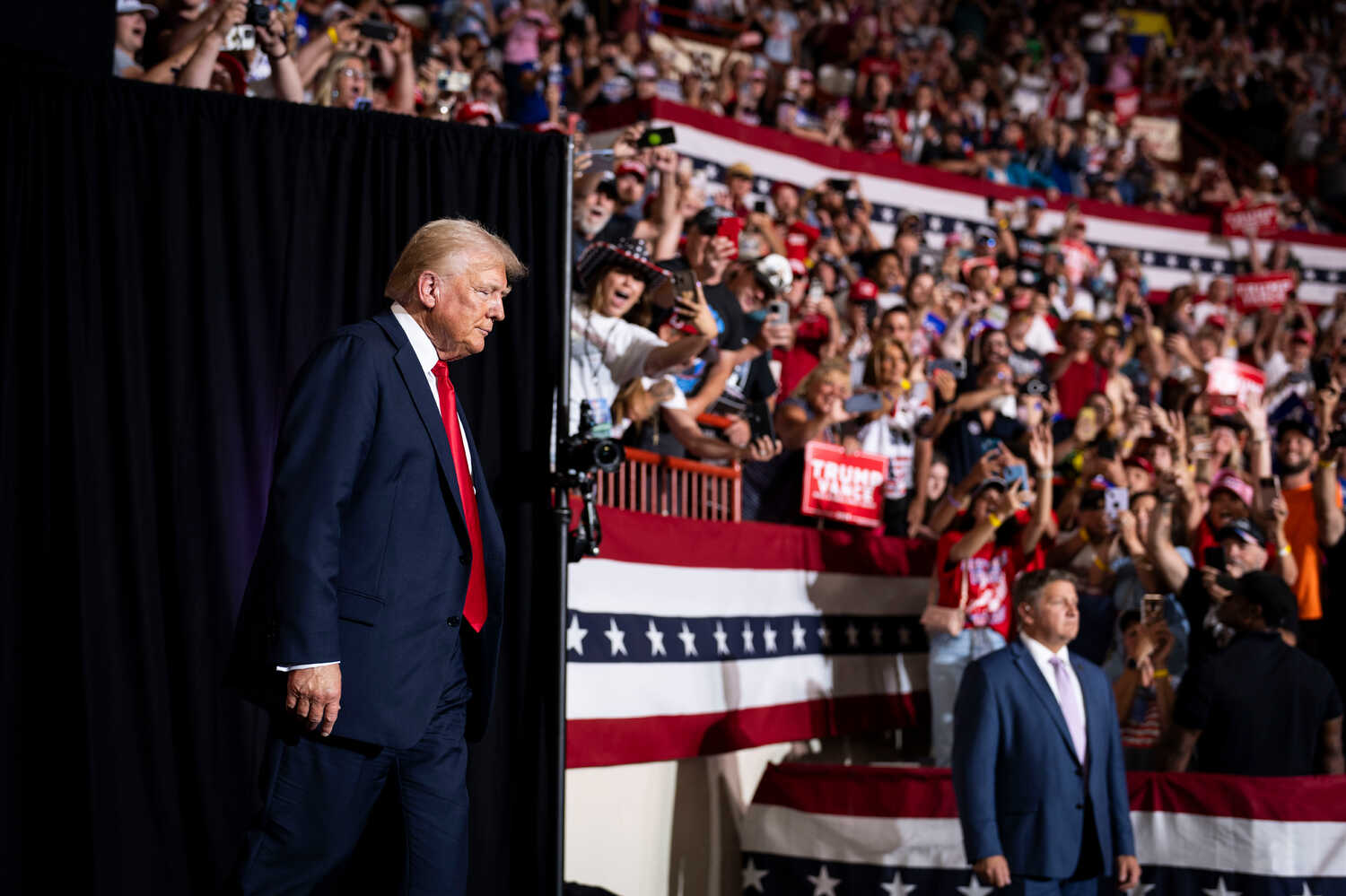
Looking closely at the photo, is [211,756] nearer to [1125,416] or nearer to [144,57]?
[144,57]

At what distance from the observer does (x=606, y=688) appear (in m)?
5.58

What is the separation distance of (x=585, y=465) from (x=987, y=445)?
4.58 m

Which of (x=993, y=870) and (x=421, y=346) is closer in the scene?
(x=421, y=346)

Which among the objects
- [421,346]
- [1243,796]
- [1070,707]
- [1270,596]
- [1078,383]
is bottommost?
[1243,796]

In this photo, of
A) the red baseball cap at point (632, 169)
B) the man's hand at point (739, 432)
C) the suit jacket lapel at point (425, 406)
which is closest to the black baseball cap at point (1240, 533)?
the man's hand at point (739, 432)

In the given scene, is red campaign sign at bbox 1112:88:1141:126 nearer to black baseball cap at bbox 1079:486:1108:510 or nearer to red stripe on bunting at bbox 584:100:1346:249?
red stripe on bunting at bbox 584:100:1346:249

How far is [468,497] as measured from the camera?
3115 mm

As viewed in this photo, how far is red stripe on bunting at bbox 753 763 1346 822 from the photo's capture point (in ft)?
17.9

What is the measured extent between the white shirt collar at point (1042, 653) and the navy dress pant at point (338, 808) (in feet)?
8.32

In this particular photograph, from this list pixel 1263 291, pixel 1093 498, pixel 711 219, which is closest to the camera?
pixel 711 219

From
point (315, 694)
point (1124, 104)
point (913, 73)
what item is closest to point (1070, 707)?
point (315, 694)

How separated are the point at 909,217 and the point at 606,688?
696 cm

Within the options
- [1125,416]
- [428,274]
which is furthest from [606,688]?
[1125,416]

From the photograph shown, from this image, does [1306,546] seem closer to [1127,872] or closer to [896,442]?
[896,442]
